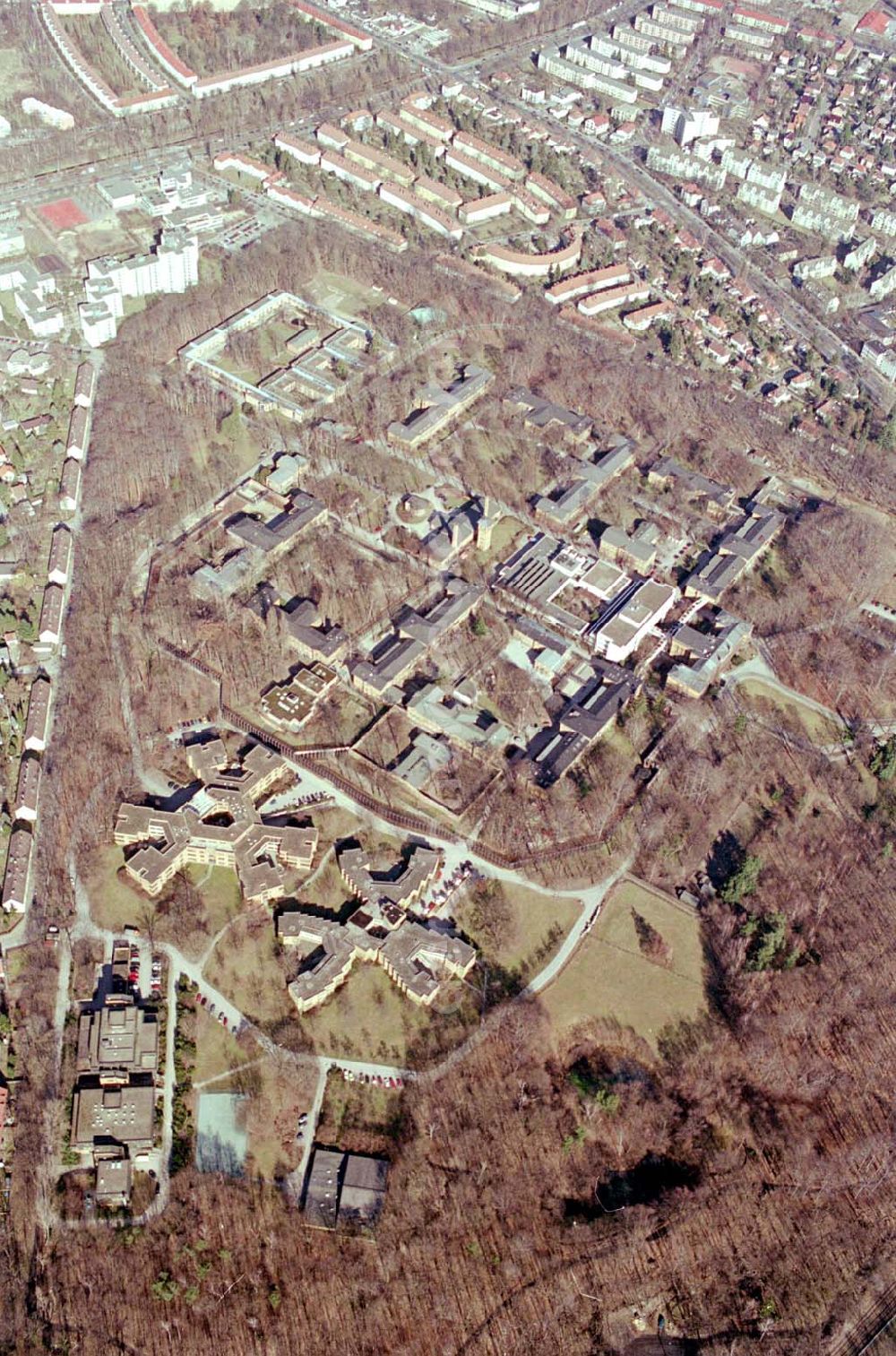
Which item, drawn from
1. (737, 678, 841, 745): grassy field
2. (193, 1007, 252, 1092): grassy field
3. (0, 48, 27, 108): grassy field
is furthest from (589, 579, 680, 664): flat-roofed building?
(0, 48, 27, 108): grassy field

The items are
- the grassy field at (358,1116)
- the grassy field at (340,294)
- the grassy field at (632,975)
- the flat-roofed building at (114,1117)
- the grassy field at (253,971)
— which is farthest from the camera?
the grassy field at (340,294)

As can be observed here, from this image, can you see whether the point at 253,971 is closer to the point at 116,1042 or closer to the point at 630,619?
the point at 116,1042

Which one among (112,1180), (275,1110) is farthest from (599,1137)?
(112,1180)

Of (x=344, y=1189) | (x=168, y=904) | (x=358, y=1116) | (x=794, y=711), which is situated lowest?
(x=344, y=1189)

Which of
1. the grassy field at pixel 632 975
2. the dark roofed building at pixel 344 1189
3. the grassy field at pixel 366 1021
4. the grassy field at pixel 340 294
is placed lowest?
the dark roofed building at pixel 344 1189

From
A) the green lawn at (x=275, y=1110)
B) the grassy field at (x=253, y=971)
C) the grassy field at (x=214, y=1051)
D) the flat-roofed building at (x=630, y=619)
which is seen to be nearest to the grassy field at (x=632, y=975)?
the green lawn at (x=275, y=1110)

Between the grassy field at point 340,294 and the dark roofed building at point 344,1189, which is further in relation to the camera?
the grassy field at point 340,294

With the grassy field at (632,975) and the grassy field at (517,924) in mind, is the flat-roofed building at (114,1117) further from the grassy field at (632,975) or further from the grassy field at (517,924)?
the grassy field at (632,975)
